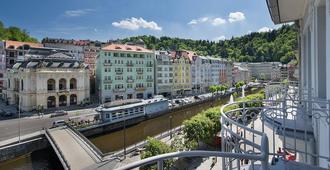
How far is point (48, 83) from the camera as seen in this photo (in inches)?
1692

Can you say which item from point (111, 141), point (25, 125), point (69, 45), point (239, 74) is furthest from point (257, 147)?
point (239, 74)

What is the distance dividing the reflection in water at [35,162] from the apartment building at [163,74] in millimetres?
36066

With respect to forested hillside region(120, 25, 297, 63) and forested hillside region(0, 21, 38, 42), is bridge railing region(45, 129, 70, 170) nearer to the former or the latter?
forested hillside region(0, 21, 38, 42)

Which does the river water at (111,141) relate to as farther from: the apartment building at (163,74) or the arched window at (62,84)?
the arched window at (62,84)

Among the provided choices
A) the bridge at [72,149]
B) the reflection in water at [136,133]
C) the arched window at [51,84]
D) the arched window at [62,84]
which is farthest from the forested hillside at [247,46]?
the bridge at [72,149]

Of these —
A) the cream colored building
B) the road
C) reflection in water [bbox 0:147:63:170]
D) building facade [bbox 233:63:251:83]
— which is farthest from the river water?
building facade [bbox 233:63:251:83]

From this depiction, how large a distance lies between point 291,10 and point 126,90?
4628 cm

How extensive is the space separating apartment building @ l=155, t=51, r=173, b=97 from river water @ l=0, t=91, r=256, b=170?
1405cm

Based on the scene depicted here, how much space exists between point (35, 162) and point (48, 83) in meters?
23.5

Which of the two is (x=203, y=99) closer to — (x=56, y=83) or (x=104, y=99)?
(x=104, y=99)

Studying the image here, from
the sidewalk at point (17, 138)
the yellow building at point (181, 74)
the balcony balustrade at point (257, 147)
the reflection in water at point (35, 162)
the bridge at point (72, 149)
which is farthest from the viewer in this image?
the yellow building at point (181, 74)

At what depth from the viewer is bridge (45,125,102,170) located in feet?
57.4

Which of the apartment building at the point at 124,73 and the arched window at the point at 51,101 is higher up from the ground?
the apartment building at the point at 124,73

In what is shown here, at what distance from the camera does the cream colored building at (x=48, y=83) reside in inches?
1583
